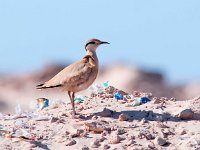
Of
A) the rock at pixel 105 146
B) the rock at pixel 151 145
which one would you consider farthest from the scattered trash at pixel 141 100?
the rock at pixel 105 146

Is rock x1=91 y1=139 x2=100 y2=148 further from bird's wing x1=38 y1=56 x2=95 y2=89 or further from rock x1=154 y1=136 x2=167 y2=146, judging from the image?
bird's wing x1=38 y1=56 x2=95 y2=89

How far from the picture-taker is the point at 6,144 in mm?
9203

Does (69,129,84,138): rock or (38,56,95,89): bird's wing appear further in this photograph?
(38,56,95,89): bird's wing

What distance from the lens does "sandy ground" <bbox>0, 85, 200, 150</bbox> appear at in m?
9.25

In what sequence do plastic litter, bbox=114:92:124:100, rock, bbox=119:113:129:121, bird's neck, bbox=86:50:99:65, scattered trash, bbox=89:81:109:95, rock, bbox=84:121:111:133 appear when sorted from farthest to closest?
1. scattered trash, bbox=89:81:109:95
2. plastic litter, bbox=114:92:124:100
3. bird's neck, bbox=86:50:99:65
4. rock, bbox=119:113:129:121
5. rock, bbox=84:121:111:133

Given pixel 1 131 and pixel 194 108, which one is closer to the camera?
pixel 1 131

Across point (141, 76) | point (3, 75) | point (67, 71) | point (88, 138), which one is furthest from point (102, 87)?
point (3, 75)

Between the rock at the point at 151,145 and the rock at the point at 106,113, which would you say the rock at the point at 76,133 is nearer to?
the rock at the point at 106,113

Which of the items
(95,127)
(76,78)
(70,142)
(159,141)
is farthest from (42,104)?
(159,141)

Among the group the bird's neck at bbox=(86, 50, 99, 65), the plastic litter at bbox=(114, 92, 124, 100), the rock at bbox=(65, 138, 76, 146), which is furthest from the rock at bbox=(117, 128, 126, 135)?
the plastic litter at bbox=(114, 92, 124, 100)

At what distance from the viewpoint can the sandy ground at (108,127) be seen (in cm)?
925

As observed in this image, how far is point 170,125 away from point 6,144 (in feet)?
6.88

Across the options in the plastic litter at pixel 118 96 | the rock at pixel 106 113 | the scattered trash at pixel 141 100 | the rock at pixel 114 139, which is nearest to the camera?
the rock at pixel 114 139

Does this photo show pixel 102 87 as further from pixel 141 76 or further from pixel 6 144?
pixel 141 76
